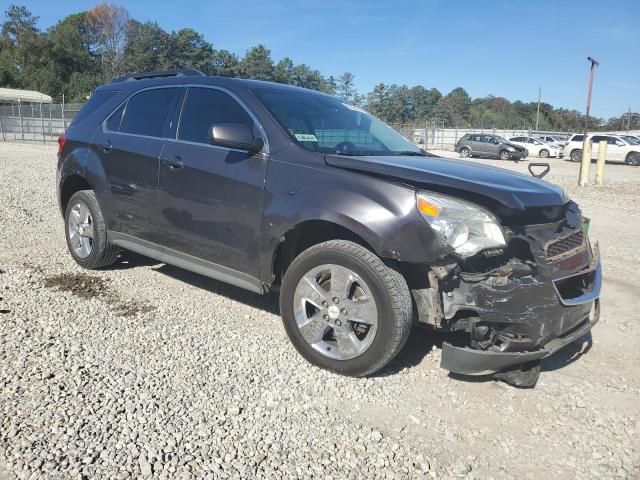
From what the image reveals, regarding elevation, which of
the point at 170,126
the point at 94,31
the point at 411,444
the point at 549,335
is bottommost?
the point at 411,444

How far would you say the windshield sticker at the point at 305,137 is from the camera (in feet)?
12.5

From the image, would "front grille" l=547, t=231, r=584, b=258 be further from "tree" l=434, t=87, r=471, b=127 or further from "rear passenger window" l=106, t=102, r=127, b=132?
"tree" l=434, t=87, r=471, b=127

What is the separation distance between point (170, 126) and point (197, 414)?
2.53 m

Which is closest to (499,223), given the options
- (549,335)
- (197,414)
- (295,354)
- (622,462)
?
(549,335)

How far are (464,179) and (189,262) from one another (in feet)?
7.39

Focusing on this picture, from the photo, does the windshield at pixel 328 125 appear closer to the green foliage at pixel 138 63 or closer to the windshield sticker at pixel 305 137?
A: the windshield sticker at pixel 305 137

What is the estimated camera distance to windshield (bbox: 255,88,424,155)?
3909 mm

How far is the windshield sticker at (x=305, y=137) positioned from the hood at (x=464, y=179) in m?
0.36

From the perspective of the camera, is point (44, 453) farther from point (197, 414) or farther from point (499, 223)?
point (499, 223)

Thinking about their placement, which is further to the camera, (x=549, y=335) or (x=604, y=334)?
(x=604, y=334)

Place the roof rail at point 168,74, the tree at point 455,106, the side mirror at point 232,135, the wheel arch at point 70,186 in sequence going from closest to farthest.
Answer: the side mirror at point 232,135 < the roof rail at point 168,74 < the wheel arch at point 70,186 < the tree at point 455,106

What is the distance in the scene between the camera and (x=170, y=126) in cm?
450

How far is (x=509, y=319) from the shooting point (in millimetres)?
2941

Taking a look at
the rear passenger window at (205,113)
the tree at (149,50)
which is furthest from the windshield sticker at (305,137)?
the tree at (149,50)
